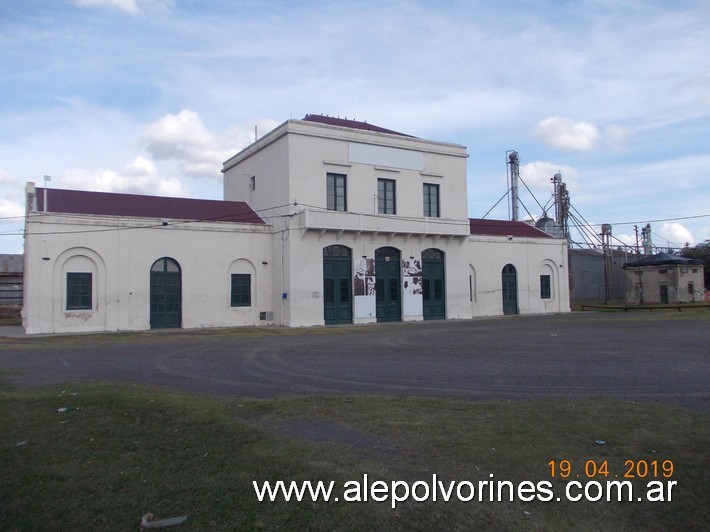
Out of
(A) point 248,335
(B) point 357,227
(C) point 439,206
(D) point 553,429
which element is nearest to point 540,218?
(C) point 439,206

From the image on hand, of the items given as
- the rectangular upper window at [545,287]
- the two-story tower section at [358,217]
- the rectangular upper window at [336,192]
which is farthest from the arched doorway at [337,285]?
the rectangular upper window at [545,287]

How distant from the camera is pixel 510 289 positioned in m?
38.2

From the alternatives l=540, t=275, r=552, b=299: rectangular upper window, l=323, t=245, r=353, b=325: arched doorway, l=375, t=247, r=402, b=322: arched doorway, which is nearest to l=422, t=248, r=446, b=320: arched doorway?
l=375, t=247, r=402, b=322: arched doorway

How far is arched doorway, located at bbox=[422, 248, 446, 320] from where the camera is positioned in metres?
33.5

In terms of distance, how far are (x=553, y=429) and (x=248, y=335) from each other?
17.6 meters

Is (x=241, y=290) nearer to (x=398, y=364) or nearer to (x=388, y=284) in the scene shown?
(x=388, y=284)

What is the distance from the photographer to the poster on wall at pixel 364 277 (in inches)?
1221

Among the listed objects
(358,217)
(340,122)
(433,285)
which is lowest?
(433,285)

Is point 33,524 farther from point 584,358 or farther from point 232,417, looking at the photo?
point 584,358

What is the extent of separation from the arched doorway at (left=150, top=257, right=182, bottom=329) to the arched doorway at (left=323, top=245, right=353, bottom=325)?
23.3 feet

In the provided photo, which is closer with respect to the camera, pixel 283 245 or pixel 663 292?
pixel 283 245

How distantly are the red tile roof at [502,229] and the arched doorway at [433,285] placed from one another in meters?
5.00

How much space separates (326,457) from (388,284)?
1044 inches

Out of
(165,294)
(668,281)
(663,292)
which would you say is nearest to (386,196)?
(165,294)
